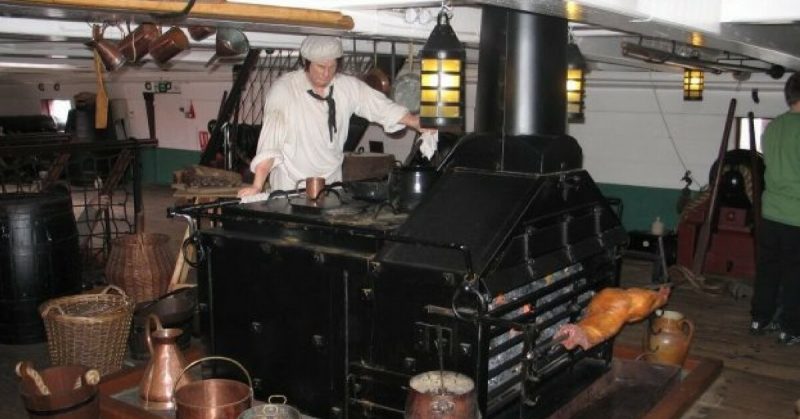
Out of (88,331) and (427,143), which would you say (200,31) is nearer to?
(427,143)

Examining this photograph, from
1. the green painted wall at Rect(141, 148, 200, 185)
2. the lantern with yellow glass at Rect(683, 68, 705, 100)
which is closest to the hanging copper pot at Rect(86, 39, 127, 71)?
the lantern with yellow glass at Rect(683, 68, 705, 100)

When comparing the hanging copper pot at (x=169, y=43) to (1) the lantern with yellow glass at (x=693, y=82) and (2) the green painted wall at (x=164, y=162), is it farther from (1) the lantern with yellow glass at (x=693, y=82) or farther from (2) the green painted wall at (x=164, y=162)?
(2) the green painted wall at (x=164, y=162)

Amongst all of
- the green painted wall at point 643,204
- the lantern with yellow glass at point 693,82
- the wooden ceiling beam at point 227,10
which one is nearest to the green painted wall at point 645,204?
the green painted wall at point 643,204

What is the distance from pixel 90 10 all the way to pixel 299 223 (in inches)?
49.1

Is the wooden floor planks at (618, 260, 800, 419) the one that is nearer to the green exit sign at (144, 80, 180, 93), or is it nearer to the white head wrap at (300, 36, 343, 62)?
the white head wrap at (300, 36, 343, 62)

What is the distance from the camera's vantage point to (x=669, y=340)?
4.27 m

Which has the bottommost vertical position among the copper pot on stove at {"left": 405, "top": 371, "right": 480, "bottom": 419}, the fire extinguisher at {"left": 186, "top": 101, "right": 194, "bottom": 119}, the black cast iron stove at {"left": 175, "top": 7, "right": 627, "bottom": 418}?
the copper pot on stove at {"left": 405, "top": 371, "right": 480, "bottom": 419}

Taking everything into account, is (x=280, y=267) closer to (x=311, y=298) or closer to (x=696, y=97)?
(x=311, y=298)

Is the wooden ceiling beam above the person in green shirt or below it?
above

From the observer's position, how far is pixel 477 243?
3.10 m

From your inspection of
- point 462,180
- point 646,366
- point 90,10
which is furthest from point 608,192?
point 90,10

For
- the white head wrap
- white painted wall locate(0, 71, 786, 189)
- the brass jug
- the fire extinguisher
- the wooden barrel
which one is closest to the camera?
the brass jug

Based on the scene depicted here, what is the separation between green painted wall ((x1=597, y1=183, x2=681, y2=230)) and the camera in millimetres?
9266

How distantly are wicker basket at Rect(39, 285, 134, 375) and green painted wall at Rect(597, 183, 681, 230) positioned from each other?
6661mm
